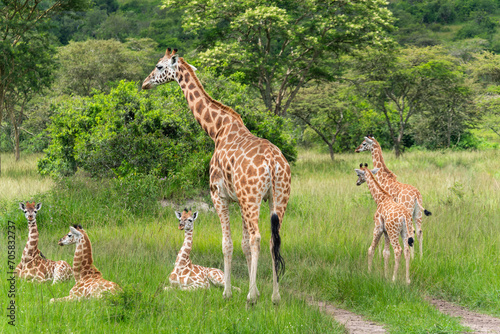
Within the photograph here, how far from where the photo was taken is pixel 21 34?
703 inches

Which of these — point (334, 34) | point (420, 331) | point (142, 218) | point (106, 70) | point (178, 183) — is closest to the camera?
point (420, 331)

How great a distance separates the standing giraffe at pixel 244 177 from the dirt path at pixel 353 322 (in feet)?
2.89

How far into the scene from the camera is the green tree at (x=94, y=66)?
32688 mm

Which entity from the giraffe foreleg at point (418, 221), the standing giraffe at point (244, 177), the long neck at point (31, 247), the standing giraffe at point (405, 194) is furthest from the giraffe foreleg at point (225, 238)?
the giraffe foreleg at point (418, 221)

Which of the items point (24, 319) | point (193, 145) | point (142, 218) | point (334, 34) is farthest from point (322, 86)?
point (24, 319)

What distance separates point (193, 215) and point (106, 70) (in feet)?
93.3

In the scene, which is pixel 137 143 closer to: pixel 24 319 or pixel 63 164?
pixel 63 164

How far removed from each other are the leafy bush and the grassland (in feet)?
3.07

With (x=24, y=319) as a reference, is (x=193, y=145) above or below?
above

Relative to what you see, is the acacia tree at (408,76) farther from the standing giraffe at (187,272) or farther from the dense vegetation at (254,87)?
the standing giraffe at (187,272)

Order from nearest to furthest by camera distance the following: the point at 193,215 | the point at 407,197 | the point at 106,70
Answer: the point at 193,215 → the point at 407,197 → the point at 106,70

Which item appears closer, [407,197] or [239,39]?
[407,197]

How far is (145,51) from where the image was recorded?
38062 millimetres

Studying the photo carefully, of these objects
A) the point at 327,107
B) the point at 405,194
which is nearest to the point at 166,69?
the point at 405,194
